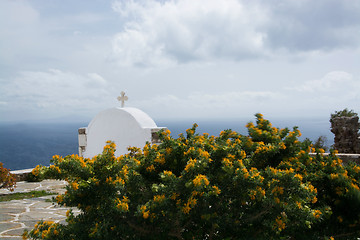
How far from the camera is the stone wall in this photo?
1402 cm

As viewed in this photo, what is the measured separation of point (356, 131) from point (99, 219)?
1383cm

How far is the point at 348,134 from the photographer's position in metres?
14.1

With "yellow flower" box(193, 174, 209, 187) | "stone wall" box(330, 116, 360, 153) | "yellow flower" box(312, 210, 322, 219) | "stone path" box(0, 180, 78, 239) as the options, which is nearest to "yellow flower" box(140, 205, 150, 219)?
"yellow flower" box(193, 174, 209, 187)

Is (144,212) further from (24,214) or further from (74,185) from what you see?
(24,214)

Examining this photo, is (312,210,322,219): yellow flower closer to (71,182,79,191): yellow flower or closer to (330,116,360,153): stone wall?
(71,182,79,191): yellow flower

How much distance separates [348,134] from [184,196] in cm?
1314

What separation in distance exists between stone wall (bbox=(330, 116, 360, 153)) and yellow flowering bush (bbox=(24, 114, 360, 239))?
11.5 m

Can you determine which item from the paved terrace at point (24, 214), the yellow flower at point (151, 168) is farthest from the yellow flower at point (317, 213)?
the paved terrace at point (24, 214)

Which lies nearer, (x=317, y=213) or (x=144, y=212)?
(x=144, y=212)

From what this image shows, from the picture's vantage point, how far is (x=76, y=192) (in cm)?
301

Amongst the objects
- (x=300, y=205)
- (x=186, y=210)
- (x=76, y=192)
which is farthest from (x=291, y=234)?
(x=76, y=192)

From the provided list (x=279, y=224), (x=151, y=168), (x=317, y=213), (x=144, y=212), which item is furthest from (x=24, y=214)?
(x=317, y=213)

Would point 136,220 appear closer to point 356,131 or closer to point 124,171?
point 124,171

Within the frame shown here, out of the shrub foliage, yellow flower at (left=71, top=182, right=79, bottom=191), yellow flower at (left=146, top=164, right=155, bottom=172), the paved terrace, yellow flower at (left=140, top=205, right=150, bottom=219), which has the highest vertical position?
yellow flower at (left=146, top=164, right=155, bottom=172)
